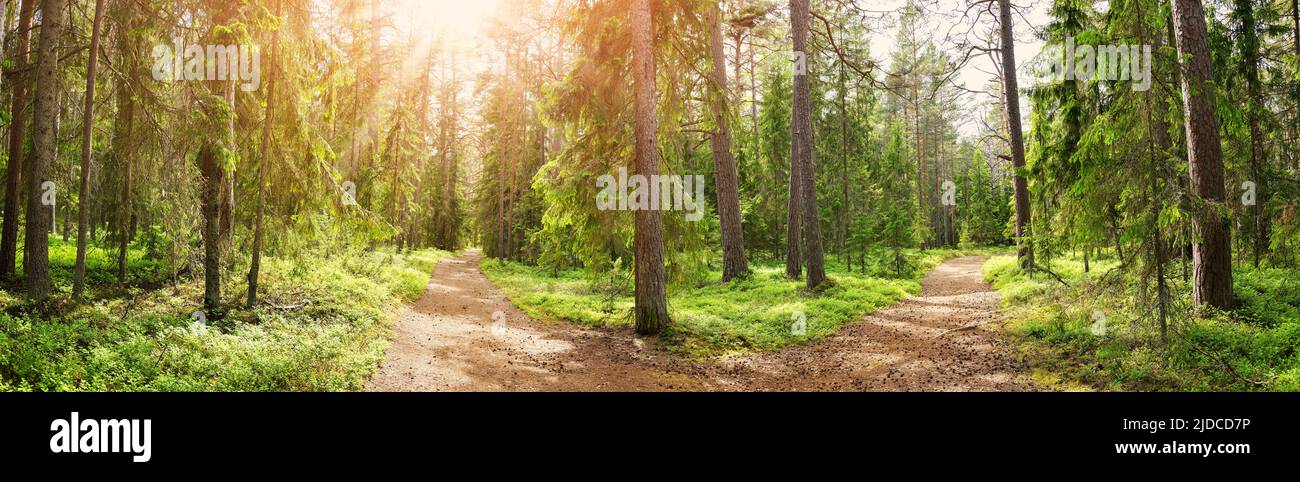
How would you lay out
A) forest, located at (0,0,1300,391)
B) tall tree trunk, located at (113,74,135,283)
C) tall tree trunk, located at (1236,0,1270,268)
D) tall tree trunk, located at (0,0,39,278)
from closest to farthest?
1. forest, located at (0,0,1300,391)
2. tall tree trunk, located at (113,74,135,283)
3. tall tree trunk, located at (0,0,39,278)
4. tall tree trunk, located at (1236,0,1270,268)

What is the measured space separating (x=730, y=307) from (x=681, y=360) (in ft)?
14.0

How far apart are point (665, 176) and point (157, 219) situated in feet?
32.2

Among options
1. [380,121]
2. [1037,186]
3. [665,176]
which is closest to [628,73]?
[665,176]

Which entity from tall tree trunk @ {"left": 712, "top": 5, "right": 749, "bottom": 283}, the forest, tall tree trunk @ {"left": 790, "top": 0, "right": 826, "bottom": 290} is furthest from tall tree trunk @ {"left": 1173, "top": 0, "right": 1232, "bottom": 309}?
tall tree trunk @ {"left": 712, "top": 5, "right": 749, "bottom": 283}

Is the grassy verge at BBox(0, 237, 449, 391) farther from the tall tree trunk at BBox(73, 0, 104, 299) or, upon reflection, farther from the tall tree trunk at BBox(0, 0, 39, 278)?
the tall tree trunk at BBox(73, 0, 104, 299)

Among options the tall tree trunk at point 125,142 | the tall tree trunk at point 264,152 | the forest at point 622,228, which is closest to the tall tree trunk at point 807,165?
the forest at point 622,228

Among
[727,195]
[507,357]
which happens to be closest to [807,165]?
[727,195]

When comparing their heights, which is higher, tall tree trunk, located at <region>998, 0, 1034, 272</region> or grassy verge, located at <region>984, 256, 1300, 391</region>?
tall tree trunk, located at <region>998, 0, 1034, 272</region>

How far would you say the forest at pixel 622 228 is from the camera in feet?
23.9

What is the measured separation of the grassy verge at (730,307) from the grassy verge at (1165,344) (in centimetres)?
380

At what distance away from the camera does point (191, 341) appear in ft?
23.8

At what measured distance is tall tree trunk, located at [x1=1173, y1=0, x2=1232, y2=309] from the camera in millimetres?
8781

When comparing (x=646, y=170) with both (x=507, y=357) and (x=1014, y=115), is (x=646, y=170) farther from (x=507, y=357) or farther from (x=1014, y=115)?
(x=1014, y=115)

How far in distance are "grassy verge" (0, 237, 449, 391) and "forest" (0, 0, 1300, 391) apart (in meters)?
0.06
